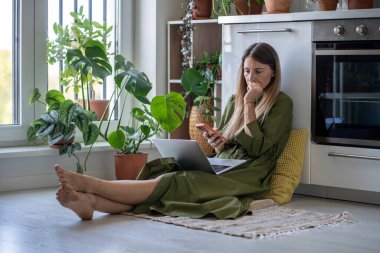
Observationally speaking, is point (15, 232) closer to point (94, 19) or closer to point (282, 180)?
point (282, 180)

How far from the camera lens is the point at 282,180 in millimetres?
4098

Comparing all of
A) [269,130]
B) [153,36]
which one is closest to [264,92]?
[269,130]

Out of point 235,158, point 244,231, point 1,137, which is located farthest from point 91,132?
point 244,231

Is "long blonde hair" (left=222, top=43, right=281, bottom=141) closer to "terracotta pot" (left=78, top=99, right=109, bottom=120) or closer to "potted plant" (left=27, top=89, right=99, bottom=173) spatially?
"potted plant" (left=27, top=89, right=99, bottom=173)

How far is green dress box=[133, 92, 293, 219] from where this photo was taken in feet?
12.0

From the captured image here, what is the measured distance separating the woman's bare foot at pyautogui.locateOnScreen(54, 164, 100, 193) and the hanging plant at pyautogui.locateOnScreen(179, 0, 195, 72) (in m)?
1.92

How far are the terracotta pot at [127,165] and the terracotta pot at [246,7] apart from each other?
1.12 m

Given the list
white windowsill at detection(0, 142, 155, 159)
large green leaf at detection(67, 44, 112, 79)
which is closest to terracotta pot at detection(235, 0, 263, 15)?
large green leaf at detection(67, 44, 112, 79)

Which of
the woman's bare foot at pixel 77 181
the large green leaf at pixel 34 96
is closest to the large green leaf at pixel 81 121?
the large green leaf at pixel 34 96

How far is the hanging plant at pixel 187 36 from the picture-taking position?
17.2ft

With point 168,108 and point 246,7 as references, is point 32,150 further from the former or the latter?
point 246,7

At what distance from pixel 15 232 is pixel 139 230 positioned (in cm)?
53

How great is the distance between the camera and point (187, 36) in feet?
17.4

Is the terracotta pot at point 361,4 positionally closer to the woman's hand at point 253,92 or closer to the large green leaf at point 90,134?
the woman's hand at point 253,92
